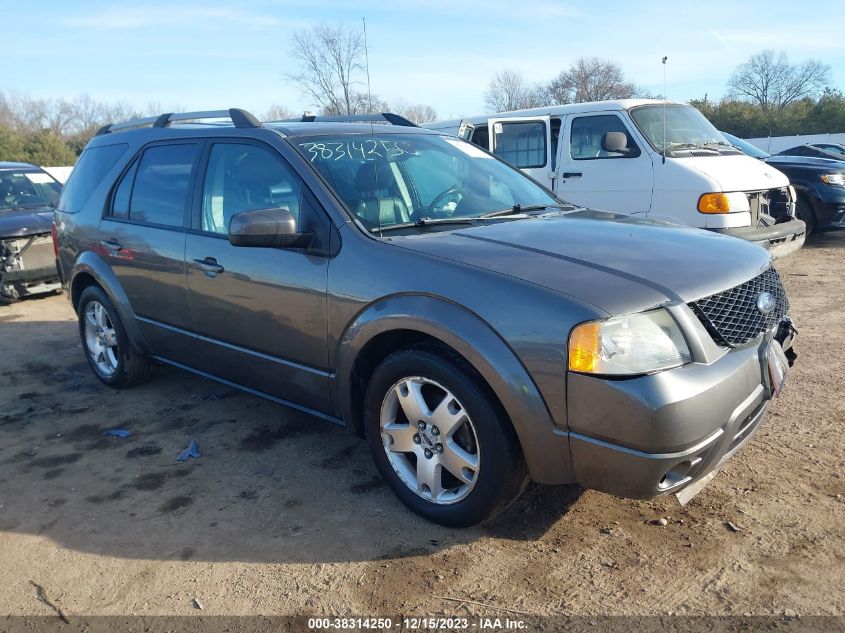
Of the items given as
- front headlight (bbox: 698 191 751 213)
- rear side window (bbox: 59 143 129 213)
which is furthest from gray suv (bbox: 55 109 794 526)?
front headlight (bbox: 698 191 751 213)

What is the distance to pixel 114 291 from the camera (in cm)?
466

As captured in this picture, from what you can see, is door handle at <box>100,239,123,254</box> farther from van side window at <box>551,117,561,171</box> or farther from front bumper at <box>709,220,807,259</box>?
front bumper at <box>709,220,807,259</box>

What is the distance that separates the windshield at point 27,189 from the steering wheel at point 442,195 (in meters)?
7.02

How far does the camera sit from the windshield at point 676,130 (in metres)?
7.32

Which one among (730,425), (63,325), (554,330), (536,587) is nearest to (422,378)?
(554,330)

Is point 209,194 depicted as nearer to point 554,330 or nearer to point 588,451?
point 554,330

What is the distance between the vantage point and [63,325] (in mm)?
7309

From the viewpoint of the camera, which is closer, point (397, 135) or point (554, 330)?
point (554, 330)

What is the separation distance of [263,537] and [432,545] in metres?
0.75

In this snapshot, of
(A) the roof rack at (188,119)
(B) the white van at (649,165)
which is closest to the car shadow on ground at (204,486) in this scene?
(A) the roof rack at (188,119)

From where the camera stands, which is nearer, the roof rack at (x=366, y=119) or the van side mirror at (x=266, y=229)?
the van side mirror at (x=266, y=229)

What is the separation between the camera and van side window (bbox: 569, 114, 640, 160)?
750 cm

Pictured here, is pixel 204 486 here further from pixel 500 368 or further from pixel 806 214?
pixel 806 214

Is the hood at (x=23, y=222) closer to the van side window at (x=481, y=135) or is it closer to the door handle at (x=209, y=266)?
the van side window at (x=481, y=135)
